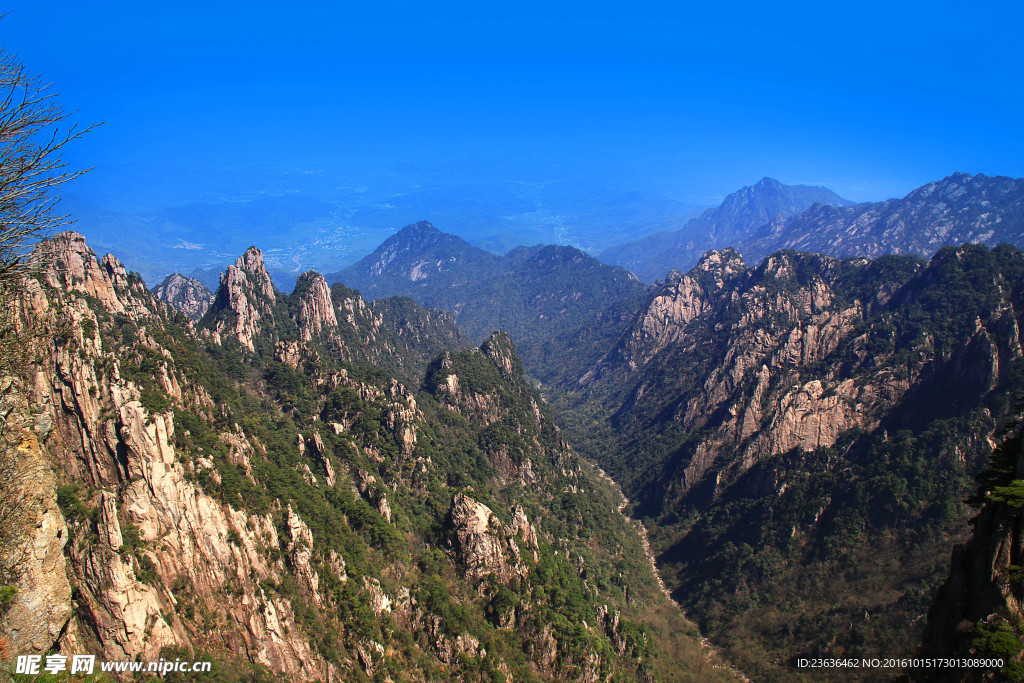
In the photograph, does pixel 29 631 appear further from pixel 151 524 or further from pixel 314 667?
pixel 314 667

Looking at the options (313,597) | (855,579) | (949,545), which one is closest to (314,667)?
(313,597)

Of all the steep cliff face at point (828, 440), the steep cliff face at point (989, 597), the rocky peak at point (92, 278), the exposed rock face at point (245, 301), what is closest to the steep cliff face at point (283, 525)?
the rocky peak at point (92, 278)

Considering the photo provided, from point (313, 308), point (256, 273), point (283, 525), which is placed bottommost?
point (283, 525)

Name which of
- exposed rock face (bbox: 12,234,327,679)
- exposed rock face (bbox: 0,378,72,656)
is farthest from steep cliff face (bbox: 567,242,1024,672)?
exposed rock face (bbox: 0,378,72,656)

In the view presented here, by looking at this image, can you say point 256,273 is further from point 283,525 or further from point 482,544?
point 482,544

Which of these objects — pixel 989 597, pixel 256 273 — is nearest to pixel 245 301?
pixel 256 273

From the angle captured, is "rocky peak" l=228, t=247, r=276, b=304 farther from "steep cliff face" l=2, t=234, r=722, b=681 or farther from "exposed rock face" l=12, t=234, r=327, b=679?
"exposed rock face" l=12, t=234, r=327, b=679

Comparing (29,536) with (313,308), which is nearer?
(29,536)
